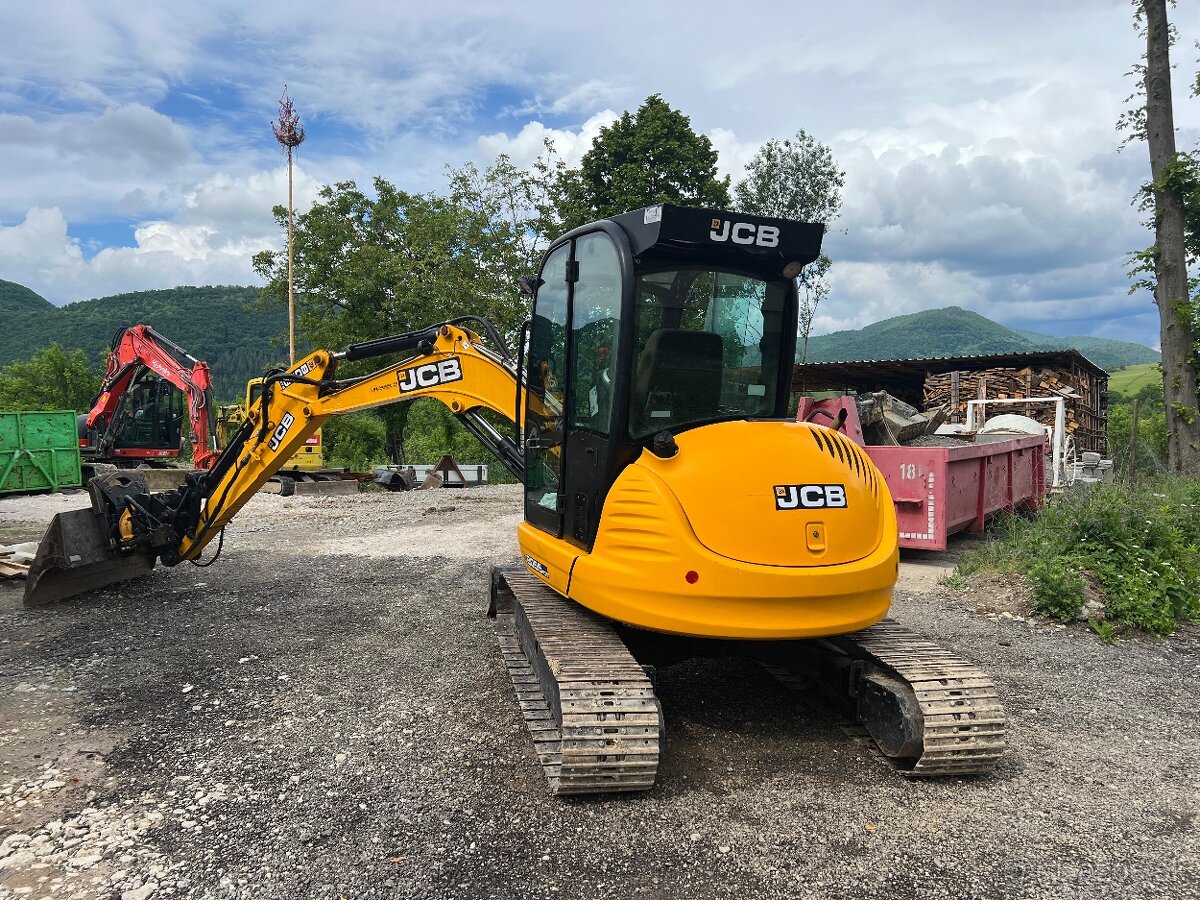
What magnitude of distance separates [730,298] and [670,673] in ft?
8.04

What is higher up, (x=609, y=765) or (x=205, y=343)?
(x=205, y=343)

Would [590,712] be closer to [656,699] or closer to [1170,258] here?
[656,699]

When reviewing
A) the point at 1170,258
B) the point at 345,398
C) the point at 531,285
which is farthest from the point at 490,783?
the point at 1170,258

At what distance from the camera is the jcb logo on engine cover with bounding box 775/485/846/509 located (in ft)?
12.2

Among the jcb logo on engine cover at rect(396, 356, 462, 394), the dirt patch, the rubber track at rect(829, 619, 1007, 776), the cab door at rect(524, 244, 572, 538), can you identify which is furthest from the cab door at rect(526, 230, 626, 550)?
the dirt patch

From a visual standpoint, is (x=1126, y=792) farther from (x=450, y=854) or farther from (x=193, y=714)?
(x=193, y=714)

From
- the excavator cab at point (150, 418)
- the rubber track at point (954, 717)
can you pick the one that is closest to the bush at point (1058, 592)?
the rubber track at point (954, 717)

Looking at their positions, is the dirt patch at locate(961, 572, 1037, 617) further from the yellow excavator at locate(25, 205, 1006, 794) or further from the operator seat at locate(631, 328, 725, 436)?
the operator seat at locate(631, 328, 725, 436)

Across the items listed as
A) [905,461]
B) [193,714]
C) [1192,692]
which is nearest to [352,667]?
[193,714]

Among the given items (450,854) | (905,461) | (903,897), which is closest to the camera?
(903,897)

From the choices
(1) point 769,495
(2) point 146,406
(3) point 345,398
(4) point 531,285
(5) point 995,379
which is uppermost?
(5) point 995,379

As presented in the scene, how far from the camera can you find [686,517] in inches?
146

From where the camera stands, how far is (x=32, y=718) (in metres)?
4.43

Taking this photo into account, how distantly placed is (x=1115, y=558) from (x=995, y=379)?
14231mm
